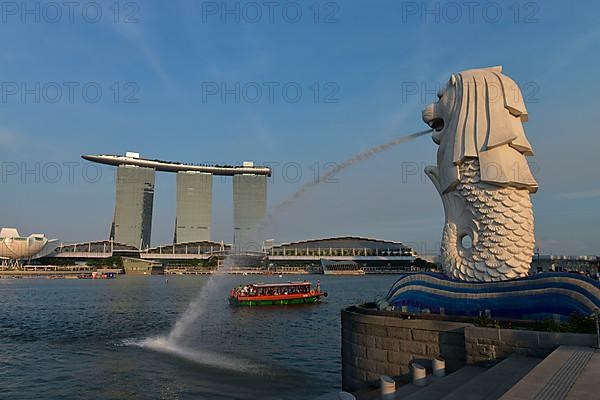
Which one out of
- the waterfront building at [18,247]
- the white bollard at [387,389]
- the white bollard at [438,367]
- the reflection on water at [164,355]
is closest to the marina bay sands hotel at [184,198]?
the waterfront building at [18,247]

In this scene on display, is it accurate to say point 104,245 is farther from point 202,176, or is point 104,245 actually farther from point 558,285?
point 558,285

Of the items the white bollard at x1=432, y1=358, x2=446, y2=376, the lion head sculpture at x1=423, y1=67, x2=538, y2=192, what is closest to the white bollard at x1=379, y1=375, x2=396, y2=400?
the white bollard at x1=432, y1=358, x2=446, y2=376

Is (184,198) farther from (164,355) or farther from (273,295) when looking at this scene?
(164,355)

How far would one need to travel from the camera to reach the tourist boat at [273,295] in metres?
53.2

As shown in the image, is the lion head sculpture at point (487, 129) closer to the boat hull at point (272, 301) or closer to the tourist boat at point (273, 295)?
the boat hull at point (272, 301)

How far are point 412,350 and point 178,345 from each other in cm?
1795

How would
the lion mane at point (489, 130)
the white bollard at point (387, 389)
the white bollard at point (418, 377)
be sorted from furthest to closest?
the lion mane at point (489, 130)
the white bollard at point (418, 377)
the white bollard at point (387, 389)

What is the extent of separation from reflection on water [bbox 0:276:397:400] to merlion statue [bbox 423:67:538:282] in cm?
787

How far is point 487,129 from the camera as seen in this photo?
1733 centimetres

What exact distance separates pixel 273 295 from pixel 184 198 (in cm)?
14537

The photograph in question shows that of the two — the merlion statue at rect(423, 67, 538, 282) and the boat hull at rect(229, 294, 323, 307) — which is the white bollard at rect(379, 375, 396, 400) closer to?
the merlion statue at rect(423, 67, 538, 282)

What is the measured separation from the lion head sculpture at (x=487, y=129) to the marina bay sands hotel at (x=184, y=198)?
169 metres

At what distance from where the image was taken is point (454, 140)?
59.4ft

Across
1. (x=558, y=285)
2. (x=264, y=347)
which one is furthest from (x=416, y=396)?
(x=264, y=347)
